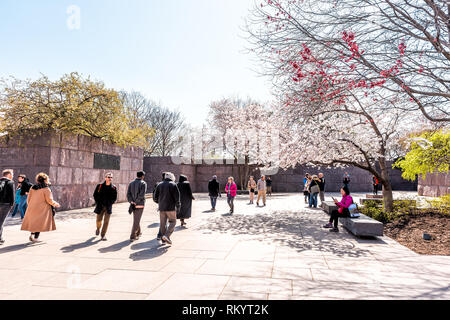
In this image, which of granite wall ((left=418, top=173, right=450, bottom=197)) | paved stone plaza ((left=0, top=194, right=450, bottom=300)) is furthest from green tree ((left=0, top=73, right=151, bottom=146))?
granite wall ((left=418, top=173, right=450, bottom=197))

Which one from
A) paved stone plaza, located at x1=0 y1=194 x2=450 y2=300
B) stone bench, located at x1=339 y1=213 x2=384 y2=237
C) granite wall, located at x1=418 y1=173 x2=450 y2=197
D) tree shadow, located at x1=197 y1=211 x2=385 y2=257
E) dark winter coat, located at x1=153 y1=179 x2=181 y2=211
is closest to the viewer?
paved stone plaza, located at x1=0 y1=194 x2=450 y2=300

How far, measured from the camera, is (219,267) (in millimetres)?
4781

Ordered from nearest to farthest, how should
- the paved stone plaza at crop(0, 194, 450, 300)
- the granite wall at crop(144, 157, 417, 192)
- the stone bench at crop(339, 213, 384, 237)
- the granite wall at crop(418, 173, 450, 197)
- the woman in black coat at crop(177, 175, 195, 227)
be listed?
1. the paved stone plaza at crop(0, 194, 450, 300)
2. the stone bench at crop(339, 213, 384, 237)
3. the woman in black coat at crop(177, 175, 195, 227)
4. the granite wall at crop(418, 173, 450, 197)
5. the granite wall at crop(144, 157, 417, 192)

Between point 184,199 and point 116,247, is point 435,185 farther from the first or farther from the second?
point 116,247

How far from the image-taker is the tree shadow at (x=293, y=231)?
6270mm

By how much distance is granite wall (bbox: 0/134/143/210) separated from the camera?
11.7 meters

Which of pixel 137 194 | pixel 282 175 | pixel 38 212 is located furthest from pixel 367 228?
pixel 282 175

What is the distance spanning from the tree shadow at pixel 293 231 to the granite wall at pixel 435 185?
13416 millimetres

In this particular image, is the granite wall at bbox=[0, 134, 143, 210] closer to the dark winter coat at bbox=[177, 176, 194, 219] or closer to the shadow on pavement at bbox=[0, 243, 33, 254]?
the shadow on pavement at bbox=[0, 243, 33, 254]

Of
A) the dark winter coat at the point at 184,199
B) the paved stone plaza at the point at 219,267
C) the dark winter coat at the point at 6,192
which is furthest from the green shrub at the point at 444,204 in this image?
the dark winter coat at the point at 6,192

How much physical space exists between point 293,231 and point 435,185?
1740cm

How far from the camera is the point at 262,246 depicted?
21.1 ft

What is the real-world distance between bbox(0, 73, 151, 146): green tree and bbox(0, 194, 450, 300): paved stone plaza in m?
5.45
